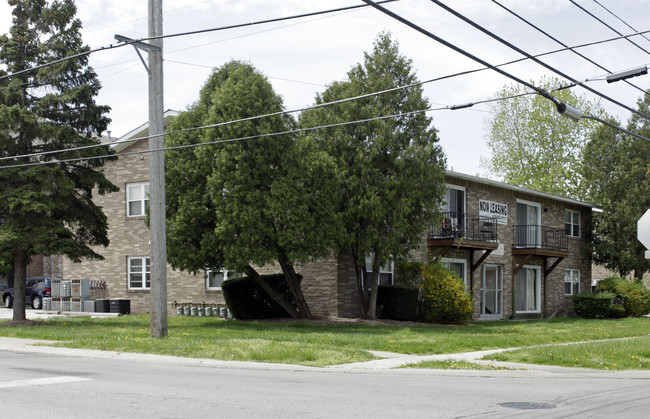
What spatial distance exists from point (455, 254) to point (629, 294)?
1053cm

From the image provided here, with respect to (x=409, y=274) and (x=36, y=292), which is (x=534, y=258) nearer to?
(x=409, y=274)

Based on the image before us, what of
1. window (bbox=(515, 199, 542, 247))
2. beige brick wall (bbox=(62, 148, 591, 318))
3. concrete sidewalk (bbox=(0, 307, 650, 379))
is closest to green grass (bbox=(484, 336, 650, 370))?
concrete sidewalk (bbox=(0, 307, 650, 379))

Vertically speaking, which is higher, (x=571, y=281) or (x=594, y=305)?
(x=571, y=281)

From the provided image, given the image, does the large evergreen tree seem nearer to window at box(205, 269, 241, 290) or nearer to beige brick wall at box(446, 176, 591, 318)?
window at box(205, 269, 241, 290)

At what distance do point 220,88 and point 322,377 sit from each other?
13298mm

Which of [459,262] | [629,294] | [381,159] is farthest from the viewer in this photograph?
[629,294]

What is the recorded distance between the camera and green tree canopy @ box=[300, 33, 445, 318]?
23.3 meters

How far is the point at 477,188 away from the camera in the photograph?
102ft

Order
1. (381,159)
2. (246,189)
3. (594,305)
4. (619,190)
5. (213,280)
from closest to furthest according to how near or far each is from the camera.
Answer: (246,189) < (381,159) < (213,280) < (594,305) < (619,190)

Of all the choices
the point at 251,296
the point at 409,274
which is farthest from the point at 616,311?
the point at 251,296

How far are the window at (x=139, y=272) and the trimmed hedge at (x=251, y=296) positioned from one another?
6439 millimetres

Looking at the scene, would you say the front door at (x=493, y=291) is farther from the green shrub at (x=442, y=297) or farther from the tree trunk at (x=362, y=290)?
the tree trunk at (x=362, y=290)

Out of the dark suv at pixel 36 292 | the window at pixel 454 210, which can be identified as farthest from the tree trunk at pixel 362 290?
the dark suv at pixel 36 292

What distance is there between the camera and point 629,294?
113 ft
